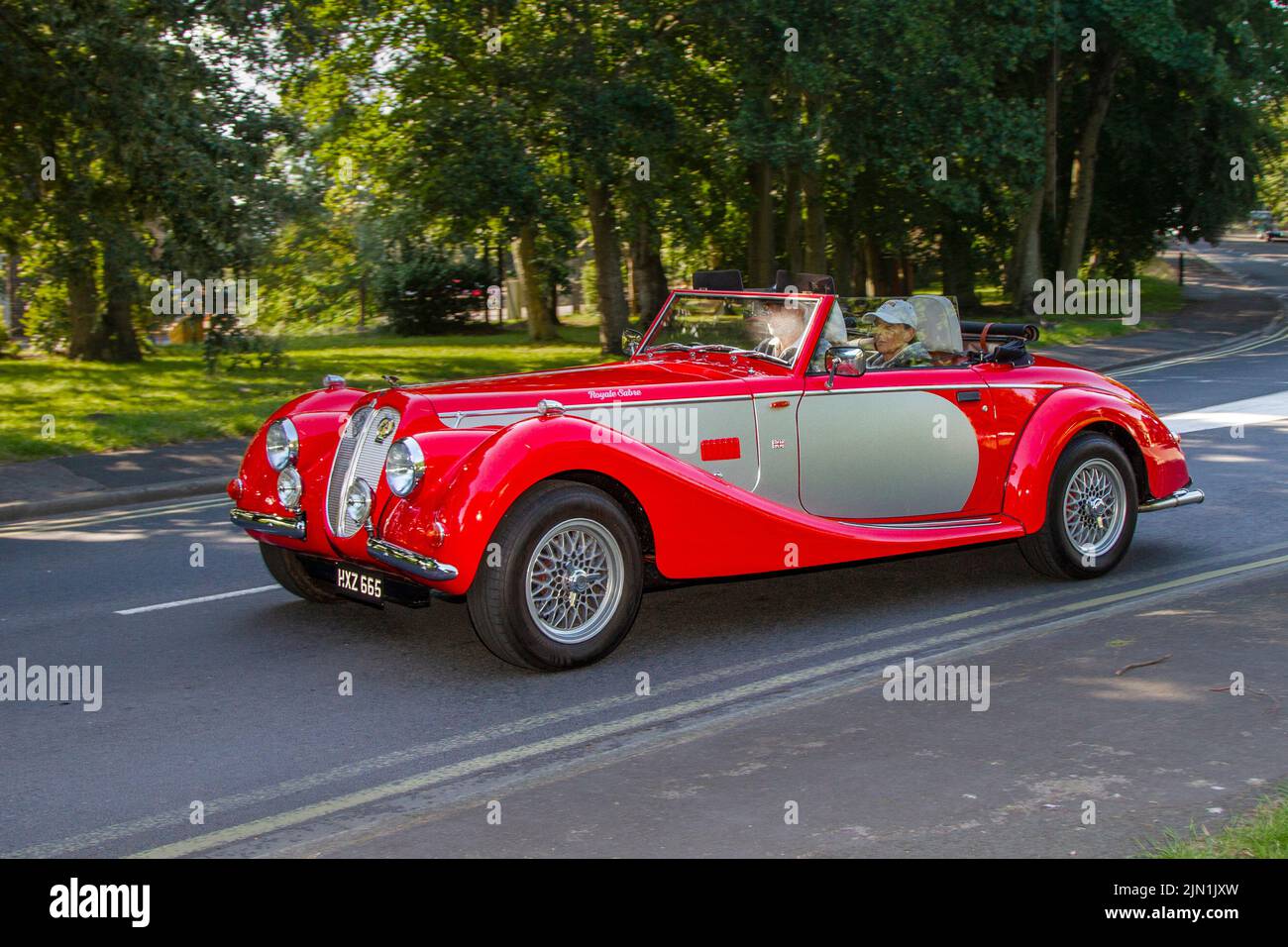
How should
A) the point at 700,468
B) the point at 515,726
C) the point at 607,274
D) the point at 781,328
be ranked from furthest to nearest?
1. the point at 607,274
2. the point at 781,328
3. the point at 700,468
4. the point at 515,726

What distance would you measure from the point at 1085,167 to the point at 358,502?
28.9 metres

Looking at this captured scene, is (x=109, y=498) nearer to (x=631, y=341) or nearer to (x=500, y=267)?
(x=631, y=341)

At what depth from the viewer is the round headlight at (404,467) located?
22.0 ft

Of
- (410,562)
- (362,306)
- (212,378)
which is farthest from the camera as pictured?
(362,306)

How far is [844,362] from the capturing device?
25.3ft

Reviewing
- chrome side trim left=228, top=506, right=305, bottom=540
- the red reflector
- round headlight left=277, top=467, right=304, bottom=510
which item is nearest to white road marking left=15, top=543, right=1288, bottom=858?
the red reflector

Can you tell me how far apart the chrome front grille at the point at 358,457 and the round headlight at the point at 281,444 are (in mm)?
398

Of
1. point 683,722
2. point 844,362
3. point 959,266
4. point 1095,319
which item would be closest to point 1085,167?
point 1095,319

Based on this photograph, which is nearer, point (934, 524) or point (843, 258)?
point (934, 524)

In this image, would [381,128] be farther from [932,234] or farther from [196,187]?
[932,234]

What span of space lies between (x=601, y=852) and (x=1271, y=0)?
3398 cm

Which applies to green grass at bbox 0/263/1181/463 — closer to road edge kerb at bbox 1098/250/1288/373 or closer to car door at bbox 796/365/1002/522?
road edge kerb at bbox 1098/250/1288/373

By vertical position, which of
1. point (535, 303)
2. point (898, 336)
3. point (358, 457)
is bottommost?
point (358, 457)

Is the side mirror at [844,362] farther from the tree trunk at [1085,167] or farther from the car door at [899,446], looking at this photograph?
the tree trunk at [1085,167]
